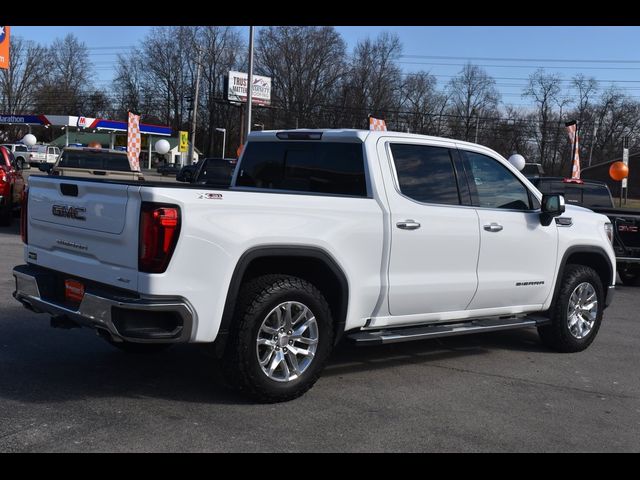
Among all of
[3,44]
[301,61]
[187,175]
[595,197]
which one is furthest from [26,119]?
[595,197]

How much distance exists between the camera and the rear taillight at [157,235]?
4188 mm

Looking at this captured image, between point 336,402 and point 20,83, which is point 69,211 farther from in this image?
point 20,83

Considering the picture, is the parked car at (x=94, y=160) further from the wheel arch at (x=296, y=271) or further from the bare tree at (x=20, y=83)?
the bare tree at (x=20, y=83)

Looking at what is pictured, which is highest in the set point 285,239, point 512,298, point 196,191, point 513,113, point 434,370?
point 513,113

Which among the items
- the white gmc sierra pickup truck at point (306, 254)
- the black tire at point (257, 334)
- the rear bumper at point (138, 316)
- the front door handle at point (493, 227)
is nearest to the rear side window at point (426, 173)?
the white gmc sierra pickup truck at point (306, 254)

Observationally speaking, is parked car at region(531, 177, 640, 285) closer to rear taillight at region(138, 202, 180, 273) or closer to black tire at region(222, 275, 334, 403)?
black tire at region(222, 275, 334, 403)

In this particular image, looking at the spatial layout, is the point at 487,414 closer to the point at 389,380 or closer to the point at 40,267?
the point at 389,380

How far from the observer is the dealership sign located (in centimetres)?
5434

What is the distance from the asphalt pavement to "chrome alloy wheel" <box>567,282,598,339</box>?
0.87 ft

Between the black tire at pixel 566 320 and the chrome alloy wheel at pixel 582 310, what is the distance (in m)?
0.04

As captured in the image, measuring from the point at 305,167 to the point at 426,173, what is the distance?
1022 millimetres
